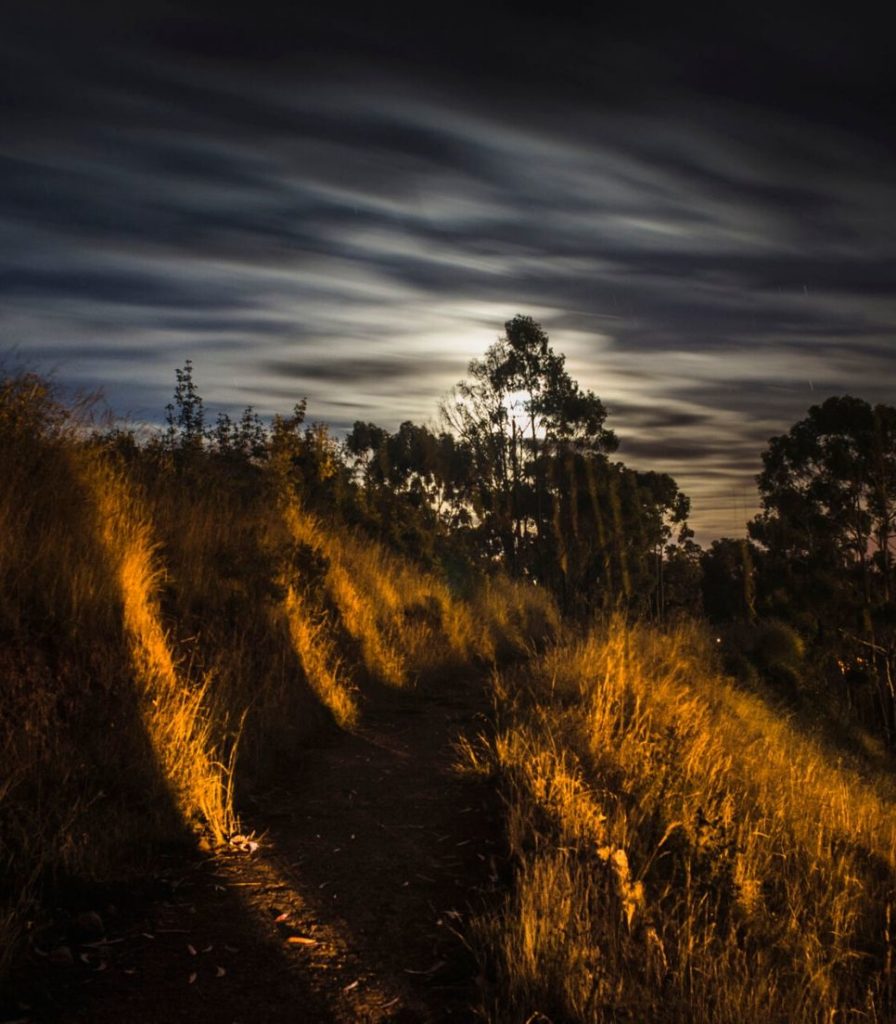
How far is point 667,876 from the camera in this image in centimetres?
522

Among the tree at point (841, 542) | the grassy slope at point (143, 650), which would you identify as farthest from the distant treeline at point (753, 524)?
the grassy slope at point (143, 650)

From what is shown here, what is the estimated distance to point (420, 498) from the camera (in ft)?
75.6

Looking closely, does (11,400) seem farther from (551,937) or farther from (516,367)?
(516,367)

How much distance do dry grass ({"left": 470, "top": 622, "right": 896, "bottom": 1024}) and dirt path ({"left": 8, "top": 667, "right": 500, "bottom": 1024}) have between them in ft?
1.14

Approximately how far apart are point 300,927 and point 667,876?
8.07 ft

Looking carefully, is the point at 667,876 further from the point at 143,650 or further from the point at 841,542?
the point at 841,542

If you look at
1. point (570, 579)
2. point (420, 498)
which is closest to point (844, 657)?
point (570, 579)

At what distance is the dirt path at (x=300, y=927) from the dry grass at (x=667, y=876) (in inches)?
13.7

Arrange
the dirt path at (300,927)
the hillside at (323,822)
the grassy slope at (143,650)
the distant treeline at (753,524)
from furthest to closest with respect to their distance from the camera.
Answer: the distant treeline at (753,524)
the grassy slope at (143,650)
the hillside at (323,822)
the dirt path at (300,927)

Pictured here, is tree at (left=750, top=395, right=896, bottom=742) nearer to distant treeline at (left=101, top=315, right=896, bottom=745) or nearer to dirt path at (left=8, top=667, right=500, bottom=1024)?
distant treeline at (left=101, top=315, right=896, bottom=745)

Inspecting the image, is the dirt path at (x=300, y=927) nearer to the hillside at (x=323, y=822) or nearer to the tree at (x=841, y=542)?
the hillside at (x=323, y=822)

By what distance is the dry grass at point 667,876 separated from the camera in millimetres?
3434

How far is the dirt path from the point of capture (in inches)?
131

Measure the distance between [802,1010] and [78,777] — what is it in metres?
3.96
